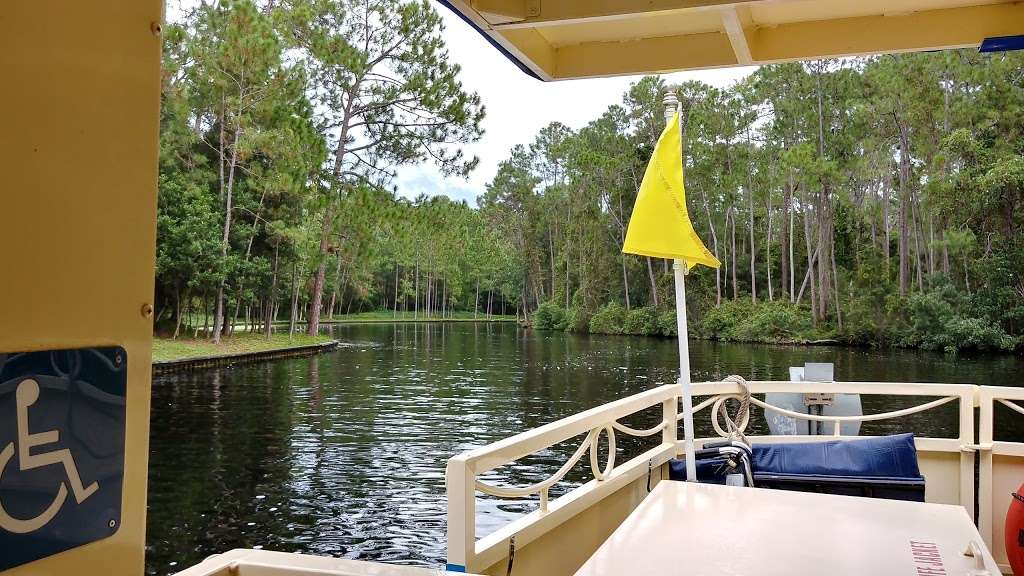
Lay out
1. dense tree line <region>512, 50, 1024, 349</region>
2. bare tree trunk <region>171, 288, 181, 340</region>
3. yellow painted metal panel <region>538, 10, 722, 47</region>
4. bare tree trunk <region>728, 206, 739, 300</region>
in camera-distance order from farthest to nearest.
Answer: bare tree trunk <region>728, 206, 739, 300</region> < dense tree line <region>512, 50, 1024, 349</region> < bare tree trunk <region>171, 288, 181, 340</region> < yellow painted metal panel <region>538, 10, 722, 47</region>

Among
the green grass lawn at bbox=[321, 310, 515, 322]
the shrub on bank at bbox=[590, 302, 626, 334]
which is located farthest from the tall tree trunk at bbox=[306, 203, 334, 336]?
the green grass lawn at bbox=[321, 310, 515, 322]

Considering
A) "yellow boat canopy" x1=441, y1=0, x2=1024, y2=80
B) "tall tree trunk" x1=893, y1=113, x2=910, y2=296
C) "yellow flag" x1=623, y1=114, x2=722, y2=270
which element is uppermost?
"tall tree trunk" x1=893, y1=113, x2=910, y2=296

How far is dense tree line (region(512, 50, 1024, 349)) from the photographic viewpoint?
96.0ft

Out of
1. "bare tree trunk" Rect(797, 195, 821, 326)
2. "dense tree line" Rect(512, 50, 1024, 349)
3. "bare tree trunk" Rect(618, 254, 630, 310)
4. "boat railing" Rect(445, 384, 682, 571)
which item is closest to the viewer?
"boat railing" Rect(445, 384, 682, 571)

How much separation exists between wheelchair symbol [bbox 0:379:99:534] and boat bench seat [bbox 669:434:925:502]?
8.63ft

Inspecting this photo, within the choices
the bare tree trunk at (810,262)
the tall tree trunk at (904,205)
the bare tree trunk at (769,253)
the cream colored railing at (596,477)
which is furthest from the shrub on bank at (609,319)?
the cream colored railing at (596,477)

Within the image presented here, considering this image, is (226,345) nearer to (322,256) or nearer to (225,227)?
(225,227)

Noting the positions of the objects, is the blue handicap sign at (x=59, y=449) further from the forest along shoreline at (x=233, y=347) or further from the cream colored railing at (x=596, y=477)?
the forest along shoreline at (x=233, y=347)

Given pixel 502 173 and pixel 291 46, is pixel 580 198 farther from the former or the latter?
pixel 291 46

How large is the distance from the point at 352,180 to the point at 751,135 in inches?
712

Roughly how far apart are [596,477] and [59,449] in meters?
2.21

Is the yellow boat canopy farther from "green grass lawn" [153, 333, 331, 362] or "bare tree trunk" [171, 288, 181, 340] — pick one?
"bare tree trunk" [171, 288, 181, 340]

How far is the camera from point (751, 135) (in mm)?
36844

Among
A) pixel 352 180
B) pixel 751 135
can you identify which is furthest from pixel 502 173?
pixel 352 180
